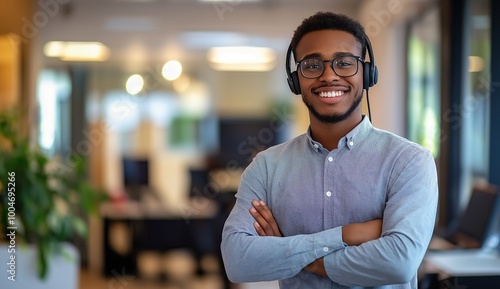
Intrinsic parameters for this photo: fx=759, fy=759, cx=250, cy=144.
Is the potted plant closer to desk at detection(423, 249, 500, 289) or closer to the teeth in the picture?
desk at detection(423, 249, 500, 289)

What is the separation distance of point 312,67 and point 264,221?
37 centimetres

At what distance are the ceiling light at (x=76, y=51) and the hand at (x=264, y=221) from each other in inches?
277

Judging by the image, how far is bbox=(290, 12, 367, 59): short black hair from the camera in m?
1.74

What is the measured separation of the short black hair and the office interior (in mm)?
2981

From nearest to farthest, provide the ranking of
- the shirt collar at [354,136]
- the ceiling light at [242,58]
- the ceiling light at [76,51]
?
the shirt collar at [354,136] < the ceiling light at [76,51] < the ceiling light at [242,58]

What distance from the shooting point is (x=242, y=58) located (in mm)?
11250

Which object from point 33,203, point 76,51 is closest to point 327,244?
point 33,203

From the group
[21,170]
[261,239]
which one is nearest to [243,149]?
[21,170]

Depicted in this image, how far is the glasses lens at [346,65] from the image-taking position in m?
1.71

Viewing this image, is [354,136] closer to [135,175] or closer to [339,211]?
[339,211]

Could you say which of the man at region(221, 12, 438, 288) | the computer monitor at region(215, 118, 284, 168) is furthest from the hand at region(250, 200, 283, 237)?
the computer monitor at region(215, 118, 284, 168)

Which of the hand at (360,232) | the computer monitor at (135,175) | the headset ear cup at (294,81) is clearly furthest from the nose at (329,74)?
the computer monitor at (135,175)

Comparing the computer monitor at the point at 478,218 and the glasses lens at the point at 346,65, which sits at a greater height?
the glasses lens at the point at 346,65

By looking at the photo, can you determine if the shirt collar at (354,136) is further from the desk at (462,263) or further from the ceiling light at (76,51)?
the ceiling light at (76,51)
